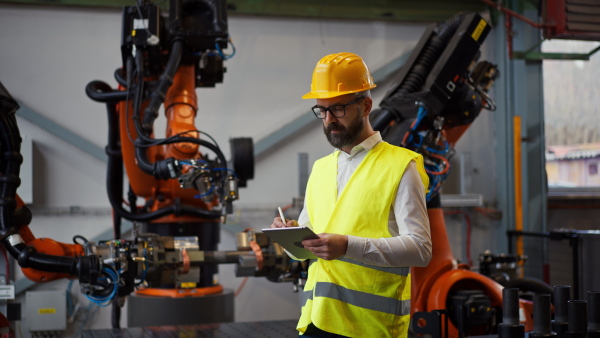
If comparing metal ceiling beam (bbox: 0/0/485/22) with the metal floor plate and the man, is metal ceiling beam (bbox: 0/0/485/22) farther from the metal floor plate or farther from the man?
the man

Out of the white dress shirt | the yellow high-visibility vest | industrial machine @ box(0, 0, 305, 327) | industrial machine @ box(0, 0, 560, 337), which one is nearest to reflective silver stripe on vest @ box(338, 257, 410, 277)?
the yellow high-visibility vest

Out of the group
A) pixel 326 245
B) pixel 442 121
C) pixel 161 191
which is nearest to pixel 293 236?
pixel 326 245

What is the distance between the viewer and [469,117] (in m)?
3.96

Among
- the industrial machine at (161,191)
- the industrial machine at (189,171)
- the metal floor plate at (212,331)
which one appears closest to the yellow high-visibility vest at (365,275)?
the industrial machine at (189,171)

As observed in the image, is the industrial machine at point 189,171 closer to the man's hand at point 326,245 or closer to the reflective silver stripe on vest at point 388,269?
the reflective silver stripe on vest at point 388,269

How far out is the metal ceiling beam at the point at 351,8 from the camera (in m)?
5.97

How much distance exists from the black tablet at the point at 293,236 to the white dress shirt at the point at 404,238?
0.46 ft

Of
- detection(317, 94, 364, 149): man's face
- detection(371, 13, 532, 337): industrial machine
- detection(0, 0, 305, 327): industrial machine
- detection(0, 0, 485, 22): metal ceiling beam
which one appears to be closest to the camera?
detection(317, 94, 364, 149): man's face

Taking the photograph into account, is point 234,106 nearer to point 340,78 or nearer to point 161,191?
point 161,191

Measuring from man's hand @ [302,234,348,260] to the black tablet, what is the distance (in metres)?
0.02

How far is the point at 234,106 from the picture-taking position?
19.8 ft

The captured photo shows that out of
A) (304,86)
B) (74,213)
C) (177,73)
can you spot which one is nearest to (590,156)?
(304,86)

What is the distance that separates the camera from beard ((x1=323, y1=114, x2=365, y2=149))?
84.4 inches

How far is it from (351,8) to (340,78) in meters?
4.22
